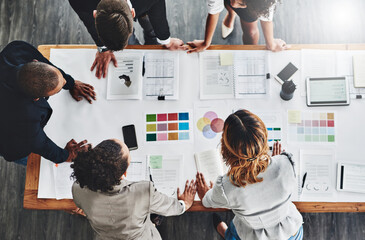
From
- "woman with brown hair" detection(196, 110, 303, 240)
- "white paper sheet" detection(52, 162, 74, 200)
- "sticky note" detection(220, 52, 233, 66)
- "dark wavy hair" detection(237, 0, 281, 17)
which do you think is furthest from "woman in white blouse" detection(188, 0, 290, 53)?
"white paper sheet" detection(52, 162, 74, 200)

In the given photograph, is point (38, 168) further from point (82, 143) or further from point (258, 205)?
point (258, 205)

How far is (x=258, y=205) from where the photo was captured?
1277 mm

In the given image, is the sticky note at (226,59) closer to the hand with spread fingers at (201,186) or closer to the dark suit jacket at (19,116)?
the hand with spread fingers at (201,186)

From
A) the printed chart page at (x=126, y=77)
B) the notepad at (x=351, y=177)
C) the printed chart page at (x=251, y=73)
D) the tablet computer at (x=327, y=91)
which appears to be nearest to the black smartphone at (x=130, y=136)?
the printed chart page at (x=126, y=77)

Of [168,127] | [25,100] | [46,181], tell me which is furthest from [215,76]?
[46,181]

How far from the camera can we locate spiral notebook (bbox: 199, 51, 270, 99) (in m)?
1.65

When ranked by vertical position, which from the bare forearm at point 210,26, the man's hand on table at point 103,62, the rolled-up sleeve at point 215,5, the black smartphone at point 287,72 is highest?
the rolled-up sleeve at point 215,5

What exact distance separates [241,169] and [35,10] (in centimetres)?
243

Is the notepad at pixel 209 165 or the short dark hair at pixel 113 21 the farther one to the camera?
the notepad at pixel 209 165

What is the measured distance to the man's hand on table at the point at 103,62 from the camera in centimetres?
168

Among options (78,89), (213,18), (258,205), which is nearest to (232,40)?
(213,18)

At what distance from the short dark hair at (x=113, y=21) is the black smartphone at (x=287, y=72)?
0.92m

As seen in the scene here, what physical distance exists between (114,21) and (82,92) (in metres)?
0.56

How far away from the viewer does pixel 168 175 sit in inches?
62.2
